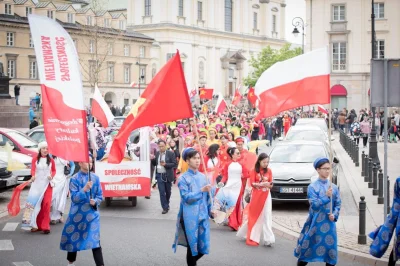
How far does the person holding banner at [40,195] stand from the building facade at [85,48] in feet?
152

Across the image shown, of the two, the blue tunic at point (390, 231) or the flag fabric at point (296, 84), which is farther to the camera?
the flag fabric at point (296, 84)

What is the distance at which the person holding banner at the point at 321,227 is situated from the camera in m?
8.70

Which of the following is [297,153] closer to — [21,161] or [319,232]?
[21,161]

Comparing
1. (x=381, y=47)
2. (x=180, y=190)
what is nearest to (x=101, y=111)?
(x=180, y=190)

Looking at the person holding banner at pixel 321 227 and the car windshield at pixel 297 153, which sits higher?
the car windshield at pixel 297 153

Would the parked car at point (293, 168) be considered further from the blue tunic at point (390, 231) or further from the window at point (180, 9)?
the window at point (180, 9)

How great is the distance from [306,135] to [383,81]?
43.3 feet

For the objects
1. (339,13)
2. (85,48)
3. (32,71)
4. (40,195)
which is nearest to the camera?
(40,195)

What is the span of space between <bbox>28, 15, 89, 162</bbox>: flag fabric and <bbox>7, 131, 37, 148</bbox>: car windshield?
11.4m

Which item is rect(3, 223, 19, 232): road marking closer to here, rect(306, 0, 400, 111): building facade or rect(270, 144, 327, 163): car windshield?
rect(270, 144, 327, 163): car windshield

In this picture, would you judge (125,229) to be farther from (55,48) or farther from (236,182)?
(55,48)

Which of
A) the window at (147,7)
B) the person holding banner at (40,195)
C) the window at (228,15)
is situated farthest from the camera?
the window at (228,15)

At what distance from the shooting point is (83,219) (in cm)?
927

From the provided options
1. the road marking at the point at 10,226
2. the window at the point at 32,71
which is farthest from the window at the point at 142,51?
the road marking at the point at 10,226
